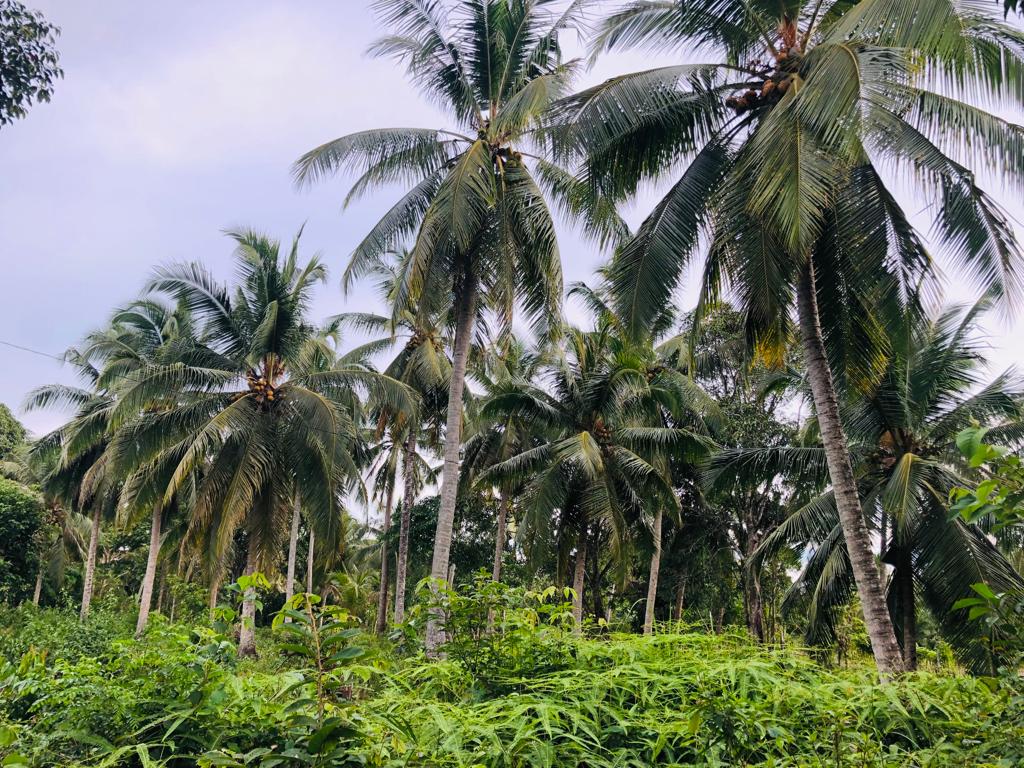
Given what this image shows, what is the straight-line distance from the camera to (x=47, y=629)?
15.0 metres

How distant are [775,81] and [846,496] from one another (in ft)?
14.8

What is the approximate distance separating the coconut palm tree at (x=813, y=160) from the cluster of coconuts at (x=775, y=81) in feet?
0.06

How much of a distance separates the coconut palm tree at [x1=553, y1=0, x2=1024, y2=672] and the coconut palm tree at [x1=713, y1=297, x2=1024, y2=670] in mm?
2195

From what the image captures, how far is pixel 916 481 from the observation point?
1020 cm

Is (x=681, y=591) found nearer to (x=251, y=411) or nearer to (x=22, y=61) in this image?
(x=251, y=411)

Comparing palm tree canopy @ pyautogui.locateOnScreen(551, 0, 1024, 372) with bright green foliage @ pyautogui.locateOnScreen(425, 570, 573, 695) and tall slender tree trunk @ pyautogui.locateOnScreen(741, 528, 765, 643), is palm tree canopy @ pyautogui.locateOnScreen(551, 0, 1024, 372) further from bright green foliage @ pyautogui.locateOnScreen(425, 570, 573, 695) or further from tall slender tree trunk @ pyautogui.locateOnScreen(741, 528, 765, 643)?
tall slender tree trunk @ pyautogui.locateOnScreen(741, 528, 765, 643)

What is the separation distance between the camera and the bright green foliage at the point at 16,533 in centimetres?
2316

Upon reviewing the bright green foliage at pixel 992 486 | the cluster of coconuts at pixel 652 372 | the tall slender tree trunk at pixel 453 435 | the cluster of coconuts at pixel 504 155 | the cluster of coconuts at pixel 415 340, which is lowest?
the bright green foliage at pixel 992 486

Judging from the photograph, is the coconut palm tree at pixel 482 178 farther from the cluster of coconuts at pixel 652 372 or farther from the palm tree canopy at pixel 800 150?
the cluster of coconuts at pixel 652 372

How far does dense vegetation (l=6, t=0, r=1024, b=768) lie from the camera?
252 cm

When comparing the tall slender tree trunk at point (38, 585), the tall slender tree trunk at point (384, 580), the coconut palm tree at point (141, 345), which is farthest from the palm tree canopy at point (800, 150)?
the tall slender tree trunk at point (38, 585)

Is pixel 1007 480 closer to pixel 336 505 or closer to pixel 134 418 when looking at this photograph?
pixel 336 505

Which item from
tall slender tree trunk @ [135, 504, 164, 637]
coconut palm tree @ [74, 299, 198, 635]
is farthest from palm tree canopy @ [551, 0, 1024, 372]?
tall slender tree trunk @ [135, 504, 164, 637]

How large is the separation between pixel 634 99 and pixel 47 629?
50.3 feet
